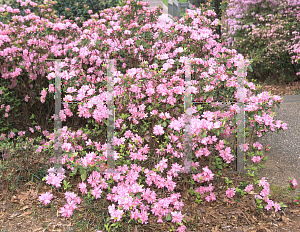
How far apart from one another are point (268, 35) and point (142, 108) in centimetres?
625

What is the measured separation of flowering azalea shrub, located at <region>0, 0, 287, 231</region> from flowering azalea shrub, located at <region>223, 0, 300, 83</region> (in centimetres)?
403

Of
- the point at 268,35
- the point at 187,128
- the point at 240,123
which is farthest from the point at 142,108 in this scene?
the point at 268,35

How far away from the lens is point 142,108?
9.71 feet

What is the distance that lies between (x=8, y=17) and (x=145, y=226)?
410 centimetres

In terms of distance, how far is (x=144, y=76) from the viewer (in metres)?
3.03

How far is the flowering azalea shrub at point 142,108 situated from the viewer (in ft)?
8.64

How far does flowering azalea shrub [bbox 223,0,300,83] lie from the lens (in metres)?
7.67

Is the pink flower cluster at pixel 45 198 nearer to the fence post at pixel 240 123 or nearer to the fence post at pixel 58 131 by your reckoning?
the fence post at pixel 58 131

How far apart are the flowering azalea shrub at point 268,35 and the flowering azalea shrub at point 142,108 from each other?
4032 millimetres

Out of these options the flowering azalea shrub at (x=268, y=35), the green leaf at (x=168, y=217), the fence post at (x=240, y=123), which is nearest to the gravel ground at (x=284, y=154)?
the fence post at (x=240, y=123)

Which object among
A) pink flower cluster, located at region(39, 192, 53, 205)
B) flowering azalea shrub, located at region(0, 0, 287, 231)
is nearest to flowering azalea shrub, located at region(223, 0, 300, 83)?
flowering azalea shrub, located at region(0, 0, 287, 231)

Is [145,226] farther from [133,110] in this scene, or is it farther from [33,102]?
[33,102]

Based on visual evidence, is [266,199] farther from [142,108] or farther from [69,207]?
[69,207]

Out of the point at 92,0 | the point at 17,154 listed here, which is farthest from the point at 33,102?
the point at 92,0
